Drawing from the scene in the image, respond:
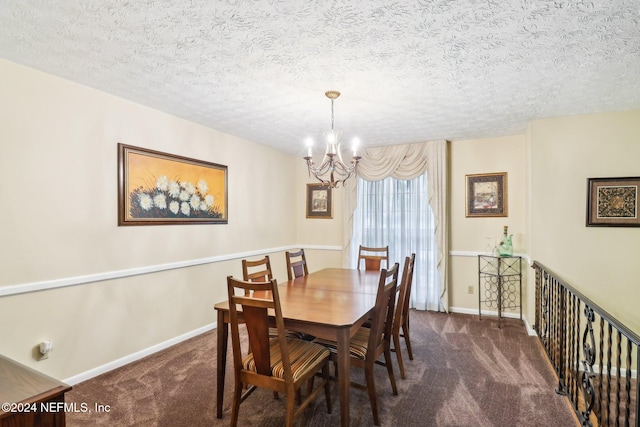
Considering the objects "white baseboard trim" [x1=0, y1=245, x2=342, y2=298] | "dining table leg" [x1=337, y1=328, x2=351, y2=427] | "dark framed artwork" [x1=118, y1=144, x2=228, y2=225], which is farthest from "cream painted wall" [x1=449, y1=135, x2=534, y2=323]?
"dining table leg" [x1=337, y1=328, x2=351, y2=427]

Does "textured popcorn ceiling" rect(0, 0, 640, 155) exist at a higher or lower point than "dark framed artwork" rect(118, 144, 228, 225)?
higher

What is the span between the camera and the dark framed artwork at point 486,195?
4.52m

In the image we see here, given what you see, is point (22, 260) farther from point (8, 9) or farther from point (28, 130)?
point (8, 9)

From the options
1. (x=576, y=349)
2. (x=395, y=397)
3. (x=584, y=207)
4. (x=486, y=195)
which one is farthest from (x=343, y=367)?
(x=486, y=195)

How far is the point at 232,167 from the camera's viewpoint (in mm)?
4387

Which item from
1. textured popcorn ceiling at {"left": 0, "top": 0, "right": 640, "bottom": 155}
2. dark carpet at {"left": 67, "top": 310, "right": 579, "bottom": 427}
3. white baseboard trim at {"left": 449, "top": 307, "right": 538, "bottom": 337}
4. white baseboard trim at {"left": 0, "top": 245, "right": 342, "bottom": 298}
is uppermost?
textured popcorn ceiling at {"left": 0, "top": 0, "right": 640, "bottom": 155}

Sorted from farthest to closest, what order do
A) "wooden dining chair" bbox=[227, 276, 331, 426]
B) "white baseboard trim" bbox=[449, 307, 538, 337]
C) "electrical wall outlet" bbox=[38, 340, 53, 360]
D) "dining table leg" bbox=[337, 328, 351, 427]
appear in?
"white baseboard trim" bbox=[449, 307, 538, 337] < "electrical wall outlet" bbox=[38, 340, 53, 360] < "dining table leg" bbox=[337, 328, 351, 427] < "wooden dining chair" bbox=[227, 276, 331, 426]

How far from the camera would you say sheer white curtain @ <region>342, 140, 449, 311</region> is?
15.5 feet

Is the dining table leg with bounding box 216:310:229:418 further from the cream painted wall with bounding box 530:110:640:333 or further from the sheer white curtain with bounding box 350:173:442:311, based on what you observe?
the cream painted wall with bounding box 530:110:640:333

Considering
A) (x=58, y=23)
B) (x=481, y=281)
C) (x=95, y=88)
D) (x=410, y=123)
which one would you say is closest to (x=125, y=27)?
(x=58, y=23)

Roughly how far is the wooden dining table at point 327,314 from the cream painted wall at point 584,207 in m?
2.09

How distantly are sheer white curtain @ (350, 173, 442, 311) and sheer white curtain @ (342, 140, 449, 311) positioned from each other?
0.12 ft

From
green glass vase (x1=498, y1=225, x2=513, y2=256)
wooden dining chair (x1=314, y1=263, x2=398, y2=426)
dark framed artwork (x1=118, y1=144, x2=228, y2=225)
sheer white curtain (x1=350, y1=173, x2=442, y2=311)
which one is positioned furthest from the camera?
sheer white curtain (x1=350, y1=173, x2=442, y2=311)

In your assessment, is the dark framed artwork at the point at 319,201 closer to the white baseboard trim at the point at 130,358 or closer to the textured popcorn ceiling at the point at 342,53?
the textured popcorn ceiling at the point at 342,53
